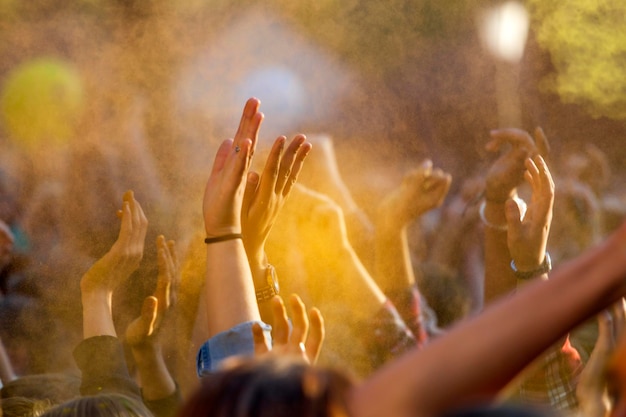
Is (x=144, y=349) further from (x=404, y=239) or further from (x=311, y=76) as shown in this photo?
(x=311, y=76)

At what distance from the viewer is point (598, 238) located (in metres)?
3.14

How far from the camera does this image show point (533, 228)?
1.62 meters

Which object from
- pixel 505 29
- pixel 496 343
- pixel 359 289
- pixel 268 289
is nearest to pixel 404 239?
pixel 359 289

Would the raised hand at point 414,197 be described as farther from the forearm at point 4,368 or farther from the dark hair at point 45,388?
the forearm at point 4,368

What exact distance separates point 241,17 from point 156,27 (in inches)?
12.5

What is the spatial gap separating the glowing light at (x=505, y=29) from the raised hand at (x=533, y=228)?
5.44 ft

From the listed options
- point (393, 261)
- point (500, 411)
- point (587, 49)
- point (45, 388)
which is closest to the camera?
point (500, 411)

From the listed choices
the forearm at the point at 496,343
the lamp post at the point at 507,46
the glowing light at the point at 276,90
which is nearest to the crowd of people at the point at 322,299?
the forearm at the point at 496,343

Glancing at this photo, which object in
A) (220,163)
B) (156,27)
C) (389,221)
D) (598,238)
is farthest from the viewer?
(598,238)

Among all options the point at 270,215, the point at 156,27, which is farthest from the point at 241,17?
the point at 270,215

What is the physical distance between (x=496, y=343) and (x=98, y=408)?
647 mm

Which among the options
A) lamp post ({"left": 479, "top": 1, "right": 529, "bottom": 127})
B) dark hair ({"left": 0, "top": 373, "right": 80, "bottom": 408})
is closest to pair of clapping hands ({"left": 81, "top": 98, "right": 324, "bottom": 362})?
dark hair ({"left": 0, "top": 373, "right": 80, "bottom": 408})

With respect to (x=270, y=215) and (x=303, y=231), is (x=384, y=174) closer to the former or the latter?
(x=303, y=231)

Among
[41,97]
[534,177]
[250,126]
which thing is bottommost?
[534,177]
